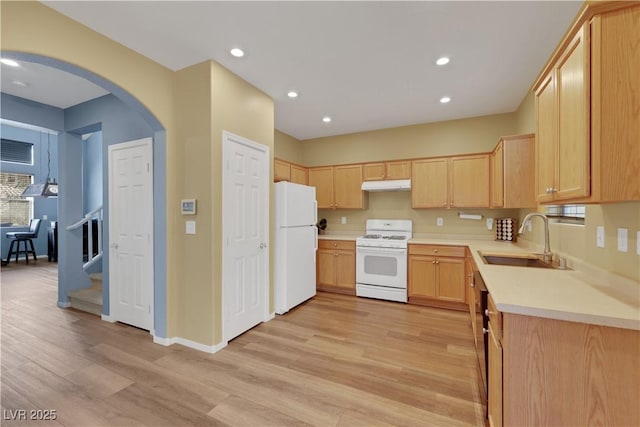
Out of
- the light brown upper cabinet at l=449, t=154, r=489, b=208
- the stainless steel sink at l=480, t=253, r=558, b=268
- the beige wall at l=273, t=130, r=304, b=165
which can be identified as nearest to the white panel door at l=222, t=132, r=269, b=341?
the beige wall at l=273, t=130, r=304, b=165

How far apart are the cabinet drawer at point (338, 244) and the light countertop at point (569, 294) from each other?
240 cm

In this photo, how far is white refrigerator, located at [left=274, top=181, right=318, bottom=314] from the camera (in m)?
3.40

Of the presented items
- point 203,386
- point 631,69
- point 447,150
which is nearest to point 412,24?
point 631,69

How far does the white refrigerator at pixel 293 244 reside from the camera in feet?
11.1

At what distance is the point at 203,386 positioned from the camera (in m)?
1.99

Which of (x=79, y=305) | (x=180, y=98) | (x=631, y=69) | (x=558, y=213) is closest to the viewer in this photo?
(x=631, y=69)

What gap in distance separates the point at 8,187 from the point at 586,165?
34.5ft

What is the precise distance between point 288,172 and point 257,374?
293cm

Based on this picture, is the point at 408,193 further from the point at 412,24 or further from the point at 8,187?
the point at 8,187

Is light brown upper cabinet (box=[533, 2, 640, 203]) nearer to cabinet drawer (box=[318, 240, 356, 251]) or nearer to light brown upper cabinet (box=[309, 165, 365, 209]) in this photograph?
cabinet drawer (box=[318, 240, 356, 251])

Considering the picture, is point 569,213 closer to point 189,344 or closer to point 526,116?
point 526,116

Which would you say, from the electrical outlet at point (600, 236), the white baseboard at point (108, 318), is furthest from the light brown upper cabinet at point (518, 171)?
the white baseboard at point (108, 318)

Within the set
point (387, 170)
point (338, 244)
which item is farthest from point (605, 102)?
point (338, 244)

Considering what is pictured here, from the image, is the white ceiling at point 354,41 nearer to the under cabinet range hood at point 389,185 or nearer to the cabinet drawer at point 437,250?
the under cabinet range hood at point 389,185
